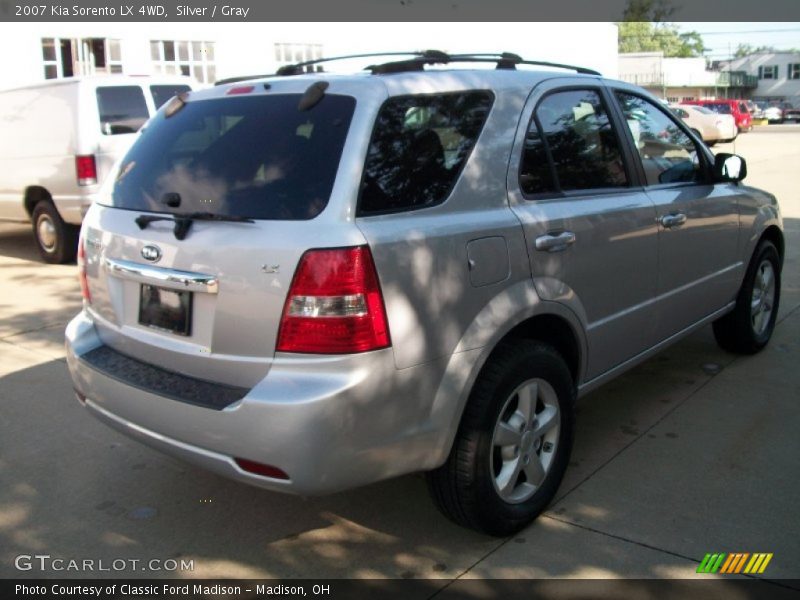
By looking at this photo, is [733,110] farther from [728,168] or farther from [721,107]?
[728,168]

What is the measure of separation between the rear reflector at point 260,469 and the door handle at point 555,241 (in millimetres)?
1357

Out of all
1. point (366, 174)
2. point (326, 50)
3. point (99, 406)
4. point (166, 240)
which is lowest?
point (99, 406)

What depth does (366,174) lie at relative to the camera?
A: 2.82 metres

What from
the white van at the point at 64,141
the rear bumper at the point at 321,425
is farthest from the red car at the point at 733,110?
the rear bumper at the point at 321,425

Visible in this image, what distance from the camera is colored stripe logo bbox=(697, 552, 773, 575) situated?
10.1 ft

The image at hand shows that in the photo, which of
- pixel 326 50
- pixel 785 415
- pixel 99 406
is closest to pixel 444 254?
pixel 99 406

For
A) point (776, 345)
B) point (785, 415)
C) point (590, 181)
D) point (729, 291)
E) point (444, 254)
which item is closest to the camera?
point (444, 254)

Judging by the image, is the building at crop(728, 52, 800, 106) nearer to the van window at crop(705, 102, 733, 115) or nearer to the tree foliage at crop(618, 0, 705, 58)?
the tree foliage at crop(618, 0, 705, 58)

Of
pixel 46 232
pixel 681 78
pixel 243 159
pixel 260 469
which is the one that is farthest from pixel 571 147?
pixel 681 78

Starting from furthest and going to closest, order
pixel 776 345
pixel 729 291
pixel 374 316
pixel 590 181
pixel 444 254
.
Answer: pixel 776 345
pixel 729 291
pixel 590 181
pixel 444 254
pixel 374 316

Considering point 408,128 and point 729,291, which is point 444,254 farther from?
point 729,291

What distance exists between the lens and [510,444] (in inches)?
126

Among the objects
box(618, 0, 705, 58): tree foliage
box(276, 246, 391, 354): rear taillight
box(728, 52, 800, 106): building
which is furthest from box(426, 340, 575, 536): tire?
box(728, 52, 800, 106): building

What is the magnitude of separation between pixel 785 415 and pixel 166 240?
343cm
